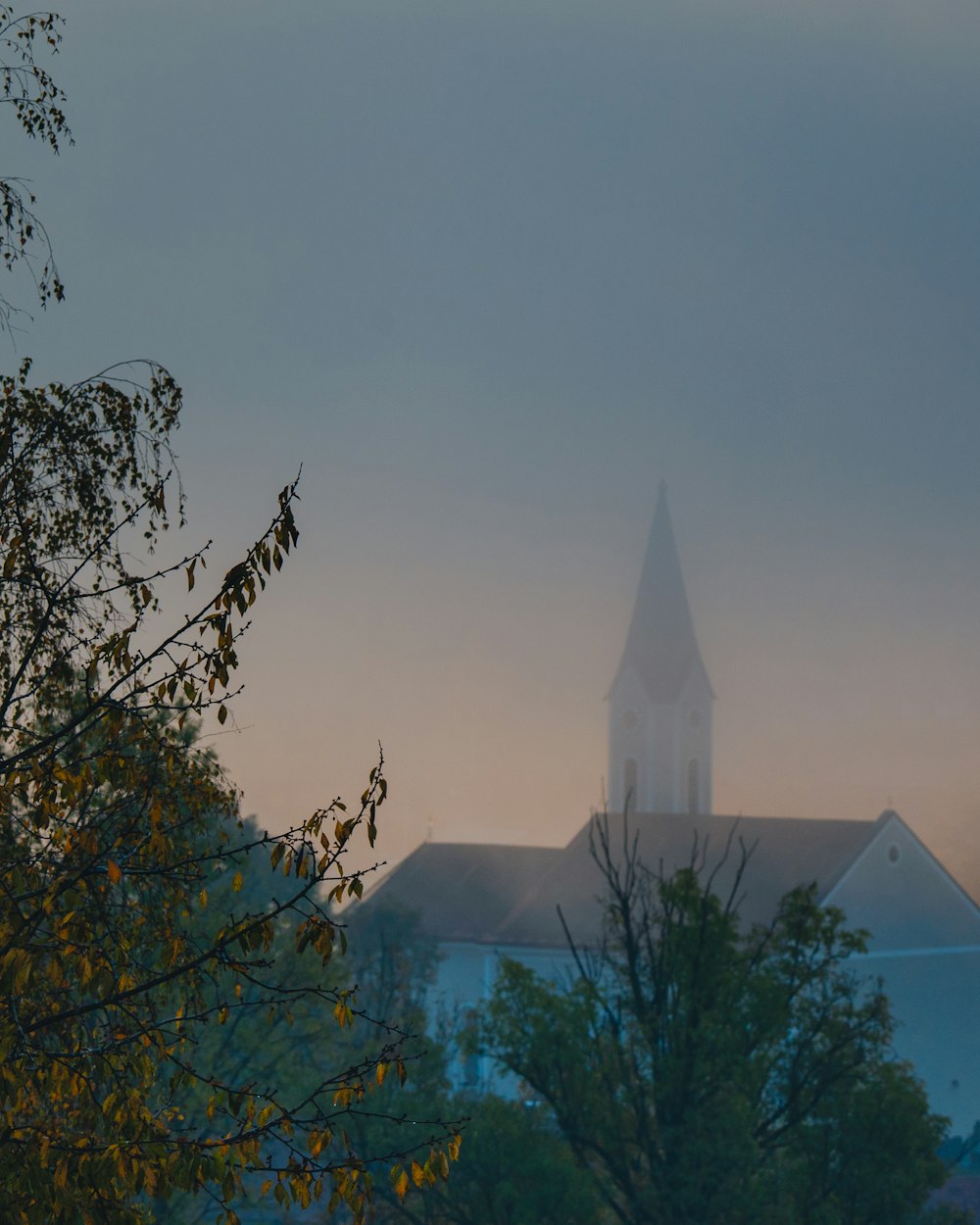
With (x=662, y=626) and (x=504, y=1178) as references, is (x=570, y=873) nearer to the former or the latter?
(x=662, y=626)

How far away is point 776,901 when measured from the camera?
2726 inches

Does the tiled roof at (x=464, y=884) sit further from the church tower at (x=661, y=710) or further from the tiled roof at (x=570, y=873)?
the church tower at (x=661, y=710)

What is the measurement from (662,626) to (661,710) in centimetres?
534

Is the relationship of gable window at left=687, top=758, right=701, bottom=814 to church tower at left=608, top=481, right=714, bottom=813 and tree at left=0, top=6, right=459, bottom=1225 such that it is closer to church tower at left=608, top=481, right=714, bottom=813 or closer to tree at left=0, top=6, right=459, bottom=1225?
church tower at left=608, top=481, right=714, bottom=813

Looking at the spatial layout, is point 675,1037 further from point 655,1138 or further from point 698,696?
point 698,696

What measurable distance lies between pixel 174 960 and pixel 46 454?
9.48 ft

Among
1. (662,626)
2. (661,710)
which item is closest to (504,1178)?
(661,710)

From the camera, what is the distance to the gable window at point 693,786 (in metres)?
86.3

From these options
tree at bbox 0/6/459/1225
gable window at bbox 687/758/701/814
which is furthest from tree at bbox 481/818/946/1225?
gable window at bbox 687/758/701/814

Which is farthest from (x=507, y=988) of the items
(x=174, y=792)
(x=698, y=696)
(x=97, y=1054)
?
(x=698, y=696)

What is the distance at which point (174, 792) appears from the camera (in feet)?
28.2

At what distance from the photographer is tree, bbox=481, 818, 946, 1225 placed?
68.2 ft

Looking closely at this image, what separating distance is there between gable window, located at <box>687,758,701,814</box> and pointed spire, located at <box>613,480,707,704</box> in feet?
12.1

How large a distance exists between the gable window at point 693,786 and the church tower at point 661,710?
0.17 ft
